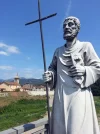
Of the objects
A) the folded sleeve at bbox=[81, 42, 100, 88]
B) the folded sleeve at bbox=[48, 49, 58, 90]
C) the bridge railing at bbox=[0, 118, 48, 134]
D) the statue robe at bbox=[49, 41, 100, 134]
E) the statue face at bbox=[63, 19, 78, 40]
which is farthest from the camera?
the bridge railing at bbox=[0, 118, 48, 134]

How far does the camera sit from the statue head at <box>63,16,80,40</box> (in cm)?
389

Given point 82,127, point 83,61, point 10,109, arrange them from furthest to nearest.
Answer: point 10,109, point 83,61, point 82,127

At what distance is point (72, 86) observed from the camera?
374 cm

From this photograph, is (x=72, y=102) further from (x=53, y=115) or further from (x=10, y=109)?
(x=10, y=109)

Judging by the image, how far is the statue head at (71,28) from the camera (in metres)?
3.89

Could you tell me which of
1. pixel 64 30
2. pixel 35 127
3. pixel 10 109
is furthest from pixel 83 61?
pixel 10 109

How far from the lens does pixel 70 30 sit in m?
3.89

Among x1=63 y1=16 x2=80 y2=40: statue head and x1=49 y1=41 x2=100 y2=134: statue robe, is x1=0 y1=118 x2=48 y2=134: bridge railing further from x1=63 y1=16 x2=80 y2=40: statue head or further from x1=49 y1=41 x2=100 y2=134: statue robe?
x1=63 y1=16 x2=80 y2=40: statue head

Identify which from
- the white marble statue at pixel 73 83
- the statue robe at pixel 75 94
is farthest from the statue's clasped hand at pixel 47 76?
the statue robe at pixel 75 94

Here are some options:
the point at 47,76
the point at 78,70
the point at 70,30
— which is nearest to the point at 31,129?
A: the point at 47,76

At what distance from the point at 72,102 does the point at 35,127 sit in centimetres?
140

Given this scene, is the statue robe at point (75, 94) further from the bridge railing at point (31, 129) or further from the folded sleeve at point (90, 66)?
the bridge railing at point (31, 129)

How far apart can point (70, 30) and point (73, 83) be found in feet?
2.65

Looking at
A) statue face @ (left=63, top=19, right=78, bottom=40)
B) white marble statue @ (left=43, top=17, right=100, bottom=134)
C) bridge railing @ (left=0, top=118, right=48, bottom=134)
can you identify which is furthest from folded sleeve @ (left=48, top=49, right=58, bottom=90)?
bridge railing @ (left=0, top=118, right=48, bottom=134)
